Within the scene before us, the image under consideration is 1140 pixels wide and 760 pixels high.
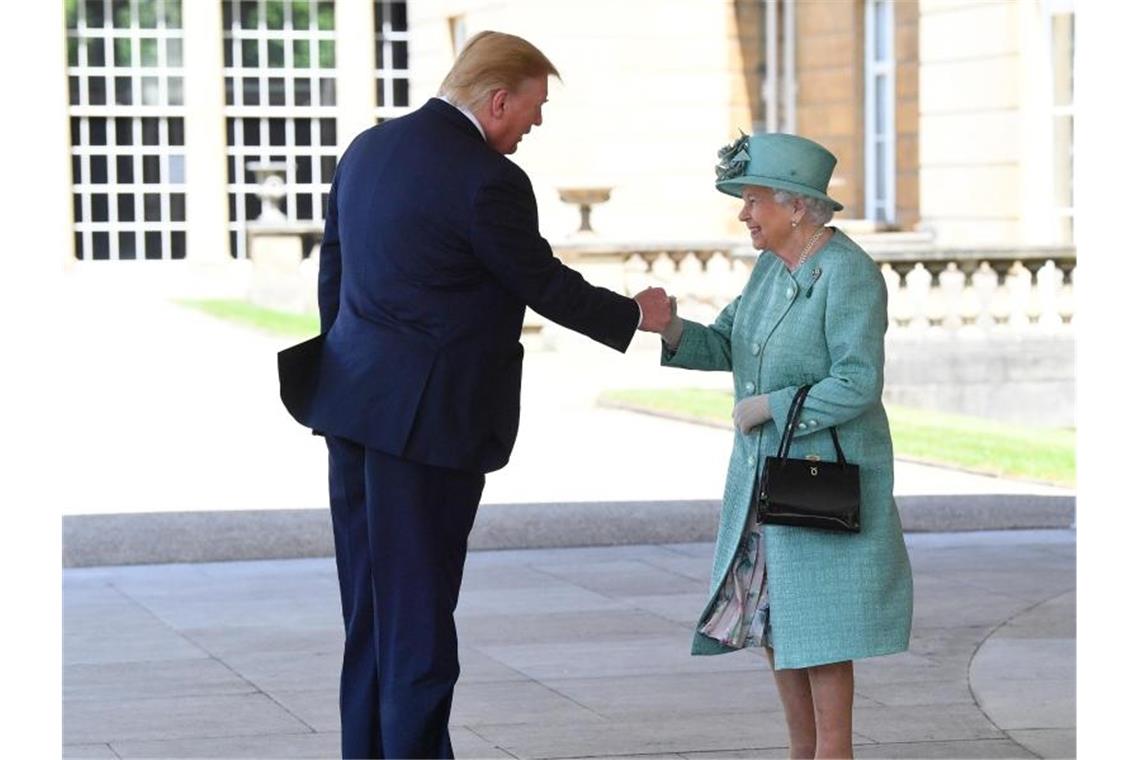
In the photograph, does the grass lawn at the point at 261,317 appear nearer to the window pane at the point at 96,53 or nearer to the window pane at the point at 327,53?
the window pane at the point at 96,53

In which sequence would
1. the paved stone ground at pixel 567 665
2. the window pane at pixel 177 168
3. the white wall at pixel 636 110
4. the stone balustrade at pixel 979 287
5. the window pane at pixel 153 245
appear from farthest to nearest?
1. the window pane at pixel 177 168
2. the window pane at pixel 153 245
3. the white wall at pixel 636 110
4. the stone balustrade at pixel 979 287
5. the paved stone ground at pixel 567 665

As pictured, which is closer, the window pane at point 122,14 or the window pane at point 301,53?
the window pane at point 122,14

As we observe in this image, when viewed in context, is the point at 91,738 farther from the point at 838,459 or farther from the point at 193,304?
the point at 193,304

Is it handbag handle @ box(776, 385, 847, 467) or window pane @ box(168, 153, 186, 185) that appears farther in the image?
window pane @ box(168, 153, 186, 185)

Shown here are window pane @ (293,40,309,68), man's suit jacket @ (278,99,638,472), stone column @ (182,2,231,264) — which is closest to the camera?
man's suit jacket @ (278,99,638,472)

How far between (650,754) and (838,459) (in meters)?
1.47

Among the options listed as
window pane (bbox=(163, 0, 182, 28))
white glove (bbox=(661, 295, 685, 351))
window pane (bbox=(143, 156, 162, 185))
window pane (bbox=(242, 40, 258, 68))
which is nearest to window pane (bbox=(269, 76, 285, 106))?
window pane (bbox=(242, 40, 258, 68))

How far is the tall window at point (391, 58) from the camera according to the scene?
3803 centimetres

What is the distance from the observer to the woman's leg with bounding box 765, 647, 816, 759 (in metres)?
5.32

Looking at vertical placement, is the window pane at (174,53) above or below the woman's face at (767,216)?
above

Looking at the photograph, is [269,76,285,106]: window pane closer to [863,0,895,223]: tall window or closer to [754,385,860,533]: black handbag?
[863,0,895,223]: tall window

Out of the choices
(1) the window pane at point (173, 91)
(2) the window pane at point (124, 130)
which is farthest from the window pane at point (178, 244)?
(1) the window pane at point (173, 91)

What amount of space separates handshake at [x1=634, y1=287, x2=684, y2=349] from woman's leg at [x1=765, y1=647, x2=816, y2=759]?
2.68 feet

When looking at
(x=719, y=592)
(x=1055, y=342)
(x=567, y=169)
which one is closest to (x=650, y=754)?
(x=719, y=592)
